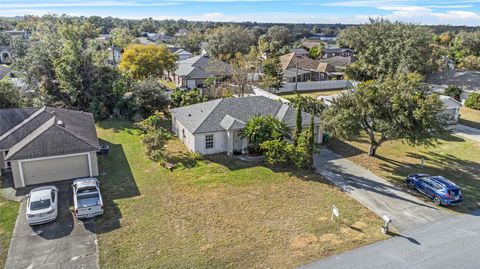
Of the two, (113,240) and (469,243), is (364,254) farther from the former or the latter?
(113,240)

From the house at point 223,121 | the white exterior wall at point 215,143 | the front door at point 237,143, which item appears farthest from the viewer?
the front door at point 237,143

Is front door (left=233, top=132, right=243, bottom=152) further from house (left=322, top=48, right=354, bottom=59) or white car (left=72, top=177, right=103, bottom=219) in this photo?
house (left=322, top=48, right=354, bottom=59)

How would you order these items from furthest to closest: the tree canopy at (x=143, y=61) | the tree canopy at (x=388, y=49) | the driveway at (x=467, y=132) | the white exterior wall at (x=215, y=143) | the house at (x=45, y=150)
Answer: the tree canopy at (x=143, y=61)
the tree canopy at (x=388, y=49)
the driveway at (x=467, y=132)
the white exterior wall at (x=215, y=143)
the house at (x=45, y=150)

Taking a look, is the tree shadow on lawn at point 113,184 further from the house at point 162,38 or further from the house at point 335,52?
the house at point 162,38

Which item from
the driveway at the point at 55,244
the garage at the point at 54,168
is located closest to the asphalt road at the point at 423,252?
the driveway at the point at 55,244

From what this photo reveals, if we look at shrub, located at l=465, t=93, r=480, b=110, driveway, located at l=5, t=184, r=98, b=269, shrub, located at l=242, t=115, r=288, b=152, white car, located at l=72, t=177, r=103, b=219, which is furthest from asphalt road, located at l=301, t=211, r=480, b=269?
shrub, located at l=465, t=93, r=480, b=110

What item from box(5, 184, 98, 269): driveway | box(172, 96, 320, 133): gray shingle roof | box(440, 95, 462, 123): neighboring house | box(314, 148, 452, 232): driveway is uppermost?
box(172, 96, 320, 133): gray shingle roof
